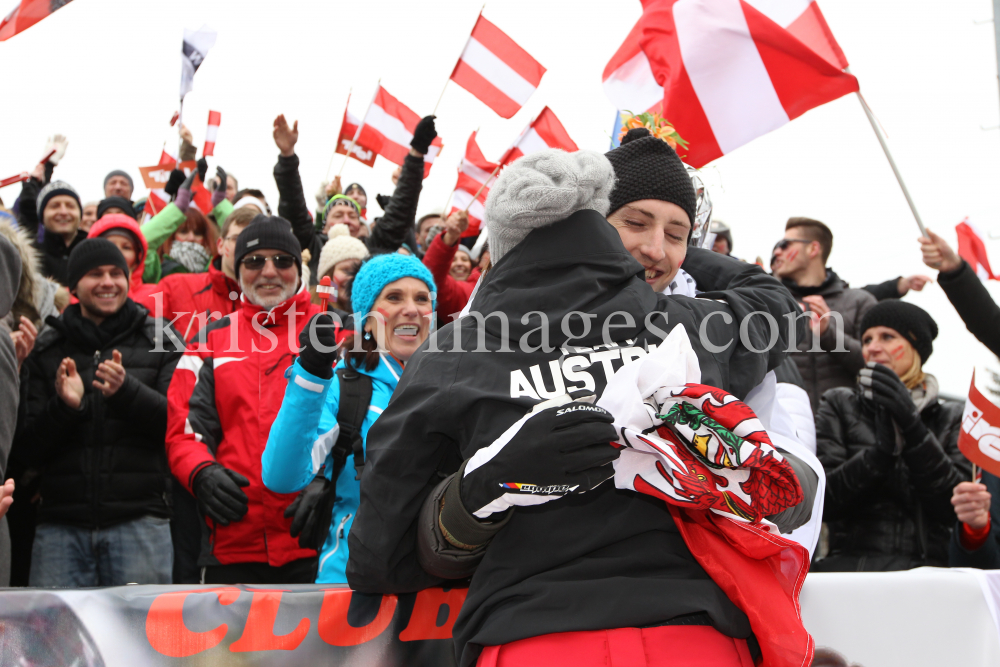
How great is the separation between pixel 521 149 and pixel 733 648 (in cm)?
668

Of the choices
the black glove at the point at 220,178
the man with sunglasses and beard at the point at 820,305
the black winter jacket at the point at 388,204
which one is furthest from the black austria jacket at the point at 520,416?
the black glove at the point at 220,178

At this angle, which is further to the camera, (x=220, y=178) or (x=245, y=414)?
(x=220, y=178)

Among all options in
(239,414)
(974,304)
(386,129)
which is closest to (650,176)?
(239,414)

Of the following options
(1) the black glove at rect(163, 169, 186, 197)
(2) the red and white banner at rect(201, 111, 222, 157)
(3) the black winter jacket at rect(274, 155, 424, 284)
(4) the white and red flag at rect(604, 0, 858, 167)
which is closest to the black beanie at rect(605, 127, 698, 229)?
(4) the white and red flag at rect(604, 0, 858, 167)

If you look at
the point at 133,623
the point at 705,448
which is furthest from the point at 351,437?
the point at 705,448

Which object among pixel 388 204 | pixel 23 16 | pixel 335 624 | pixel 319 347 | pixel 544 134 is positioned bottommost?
pixel 335 624

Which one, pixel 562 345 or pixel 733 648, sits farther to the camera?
pixel 562 345

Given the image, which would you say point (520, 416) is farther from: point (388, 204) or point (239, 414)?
point (388, 204)

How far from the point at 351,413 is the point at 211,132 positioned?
7.05 m

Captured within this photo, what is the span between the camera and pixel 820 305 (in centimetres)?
557

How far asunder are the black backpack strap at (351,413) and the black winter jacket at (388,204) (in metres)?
2.68

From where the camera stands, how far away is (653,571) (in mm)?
1667

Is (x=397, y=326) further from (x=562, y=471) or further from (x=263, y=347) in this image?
(x=562, y=471)

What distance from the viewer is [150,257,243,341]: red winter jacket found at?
16.4 ft
